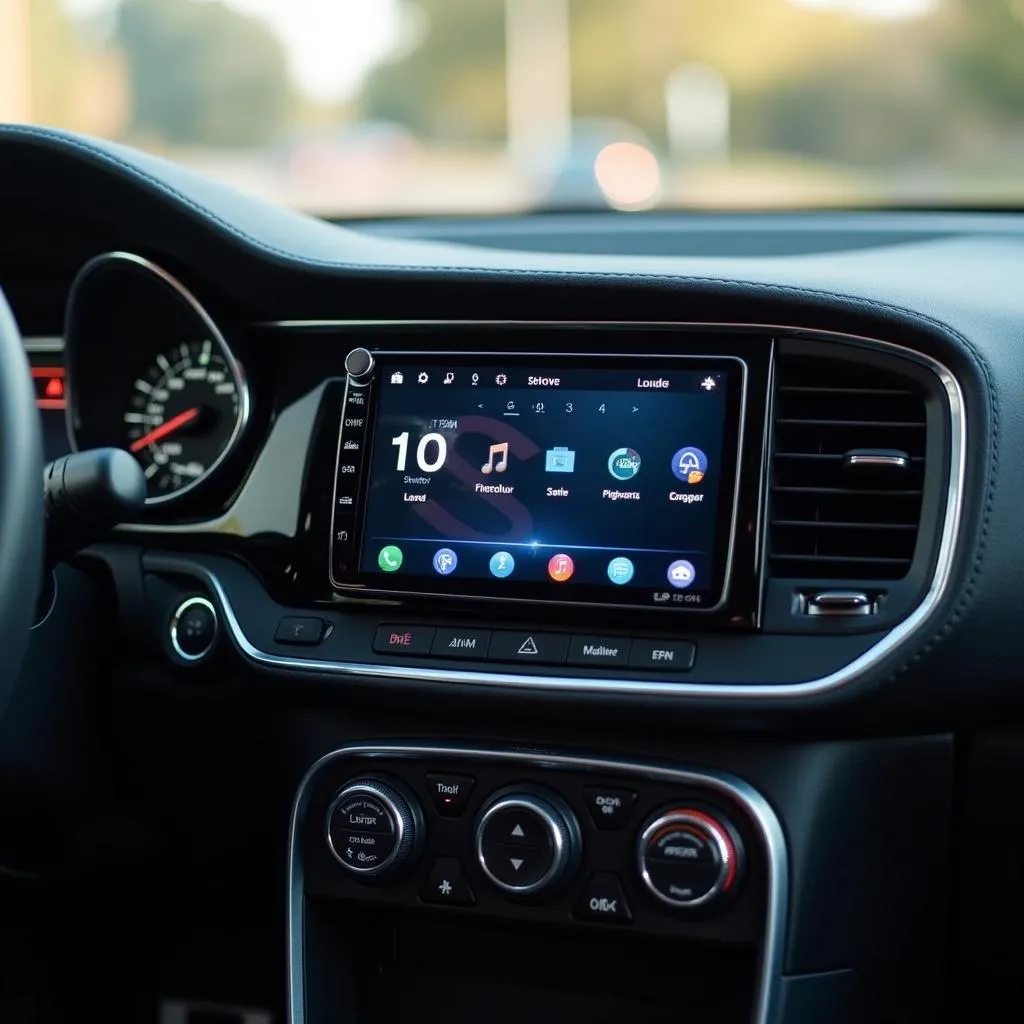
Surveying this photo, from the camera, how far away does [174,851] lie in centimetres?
204

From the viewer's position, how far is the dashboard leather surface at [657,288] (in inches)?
61.8

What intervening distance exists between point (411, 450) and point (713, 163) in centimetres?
2160

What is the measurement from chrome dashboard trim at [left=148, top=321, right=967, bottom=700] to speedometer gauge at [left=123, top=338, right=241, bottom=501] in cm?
42

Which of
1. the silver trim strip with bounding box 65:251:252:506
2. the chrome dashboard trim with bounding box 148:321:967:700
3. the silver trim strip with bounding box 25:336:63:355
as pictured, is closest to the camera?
the chrome dashboard trim with bounding box 148:321:967:700

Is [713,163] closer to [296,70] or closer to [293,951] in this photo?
[296,70]

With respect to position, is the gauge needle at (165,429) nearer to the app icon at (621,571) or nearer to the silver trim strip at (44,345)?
the silver trim strip at (44,345)

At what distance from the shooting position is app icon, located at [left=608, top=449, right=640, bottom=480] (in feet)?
5.51

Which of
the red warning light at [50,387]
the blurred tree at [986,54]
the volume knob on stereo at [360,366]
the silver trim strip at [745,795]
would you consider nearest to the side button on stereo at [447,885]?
the silver trim strip at [745,795]

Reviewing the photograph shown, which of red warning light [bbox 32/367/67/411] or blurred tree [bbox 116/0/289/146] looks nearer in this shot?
red warning light [bbox 32/367/67/411]

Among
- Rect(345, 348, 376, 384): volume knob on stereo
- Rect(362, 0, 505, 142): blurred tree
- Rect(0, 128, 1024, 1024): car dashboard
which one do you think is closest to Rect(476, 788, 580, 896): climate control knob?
Rect(0, 128, 1024, 1024): car dashboard

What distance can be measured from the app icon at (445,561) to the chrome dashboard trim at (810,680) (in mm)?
122

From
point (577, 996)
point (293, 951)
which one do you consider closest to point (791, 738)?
point (577, 996)

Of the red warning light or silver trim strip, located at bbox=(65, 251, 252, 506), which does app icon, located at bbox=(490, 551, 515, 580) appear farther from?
the red warning light

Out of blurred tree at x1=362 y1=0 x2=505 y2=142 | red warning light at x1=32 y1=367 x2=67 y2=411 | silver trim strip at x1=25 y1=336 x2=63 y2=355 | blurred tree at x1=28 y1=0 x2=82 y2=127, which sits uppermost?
blurred tree at x1=362 y1=0 x2=505 y2=142
